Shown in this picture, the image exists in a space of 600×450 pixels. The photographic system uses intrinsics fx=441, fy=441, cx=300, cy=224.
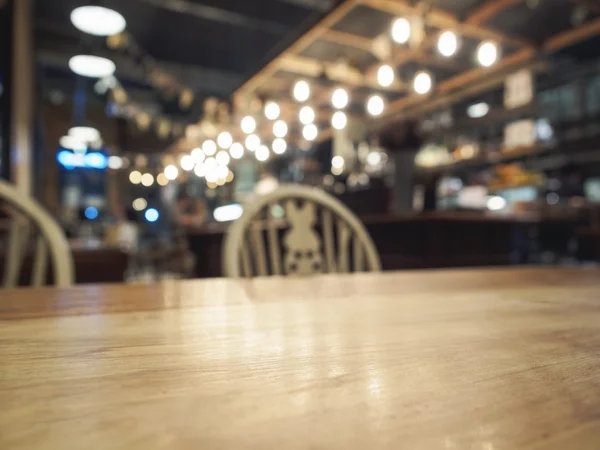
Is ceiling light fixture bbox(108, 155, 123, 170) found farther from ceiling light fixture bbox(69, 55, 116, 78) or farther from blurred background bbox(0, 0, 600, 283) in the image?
ceiling light fixture bbox(69, 55, 116, 78)

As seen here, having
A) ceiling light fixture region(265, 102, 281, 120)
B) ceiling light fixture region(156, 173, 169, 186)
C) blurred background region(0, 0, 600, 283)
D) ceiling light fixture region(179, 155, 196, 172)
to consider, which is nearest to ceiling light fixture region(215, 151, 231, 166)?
blurred background region(0, 0, 600, 283)

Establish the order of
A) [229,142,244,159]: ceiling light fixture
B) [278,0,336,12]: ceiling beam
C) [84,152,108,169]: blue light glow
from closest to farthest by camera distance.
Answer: [278,0,336,12]: ceiling beam, [229,142,244,159]: ceiling light fixture, [84,152,108,169]: blue light glow

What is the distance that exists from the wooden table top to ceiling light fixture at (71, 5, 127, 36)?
368 cm

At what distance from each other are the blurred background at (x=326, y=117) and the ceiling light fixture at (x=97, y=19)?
2 centimetres

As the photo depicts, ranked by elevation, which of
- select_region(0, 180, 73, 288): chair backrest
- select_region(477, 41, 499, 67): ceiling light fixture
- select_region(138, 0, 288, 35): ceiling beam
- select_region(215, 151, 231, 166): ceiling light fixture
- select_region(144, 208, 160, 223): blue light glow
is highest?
select_region(138, 0, 288, 35): ceiling beam

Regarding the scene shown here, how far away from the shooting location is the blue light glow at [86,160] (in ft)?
29.0

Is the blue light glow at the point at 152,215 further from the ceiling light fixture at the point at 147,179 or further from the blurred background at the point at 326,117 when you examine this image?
the ceiling light fixture at the point at 147,179

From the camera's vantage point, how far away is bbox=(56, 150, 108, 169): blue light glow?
29.0 ft

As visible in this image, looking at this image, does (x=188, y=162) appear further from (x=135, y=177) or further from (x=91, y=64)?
(x=91, y=64)

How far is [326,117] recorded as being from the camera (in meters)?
7.77

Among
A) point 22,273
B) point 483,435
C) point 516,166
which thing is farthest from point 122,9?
point 483,435

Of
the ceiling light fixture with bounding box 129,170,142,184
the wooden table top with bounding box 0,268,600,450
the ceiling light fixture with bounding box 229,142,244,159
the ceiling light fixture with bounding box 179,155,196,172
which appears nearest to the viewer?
Answer: the wooden table top with bounding box 0,268,600,450

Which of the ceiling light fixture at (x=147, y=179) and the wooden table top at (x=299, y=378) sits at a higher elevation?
the ceiling light fixture at (x=147, y=179)

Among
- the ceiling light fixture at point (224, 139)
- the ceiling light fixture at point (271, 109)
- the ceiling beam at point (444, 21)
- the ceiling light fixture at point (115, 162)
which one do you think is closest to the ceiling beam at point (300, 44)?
the ceiling beam at point (444, 21)
